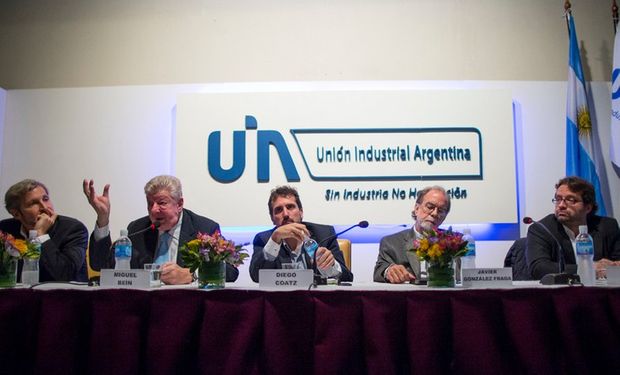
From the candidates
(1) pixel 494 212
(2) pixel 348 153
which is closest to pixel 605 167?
(1) pixel 494 212

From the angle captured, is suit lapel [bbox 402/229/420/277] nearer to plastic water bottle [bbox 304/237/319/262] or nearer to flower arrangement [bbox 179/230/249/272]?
plastic water bottle [bbox 304/237/319/262]

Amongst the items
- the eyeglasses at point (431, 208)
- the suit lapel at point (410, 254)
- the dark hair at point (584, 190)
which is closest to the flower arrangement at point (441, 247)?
the suit lapel at point (410, 254)

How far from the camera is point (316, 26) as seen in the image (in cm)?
431

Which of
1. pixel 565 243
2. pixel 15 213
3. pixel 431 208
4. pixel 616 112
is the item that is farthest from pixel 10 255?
pixel 616 112

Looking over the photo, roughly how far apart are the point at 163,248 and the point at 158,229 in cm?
12

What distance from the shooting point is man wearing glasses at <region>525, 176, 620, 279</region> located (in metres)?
3.04

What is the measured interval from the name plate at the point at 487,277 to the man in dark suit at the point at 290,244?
0.65m

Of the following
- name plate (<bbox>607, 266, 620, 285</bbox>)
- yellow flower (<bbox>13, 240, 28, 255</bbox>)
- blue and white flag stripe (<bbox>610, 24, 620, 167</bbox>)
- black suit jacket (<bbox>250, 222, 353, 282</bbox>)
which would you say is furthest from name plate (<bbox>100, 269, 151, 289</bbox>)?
blue and white flag stripe (<bbox>610, 24, 620, 167</bbox>)

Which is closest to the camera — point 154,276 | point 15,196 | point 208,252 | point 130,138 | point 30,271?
point 208,252

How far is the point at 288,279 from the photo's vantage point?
2.10 m

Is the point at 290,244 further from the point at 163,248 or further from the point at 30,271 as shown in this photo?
the point at 30,271

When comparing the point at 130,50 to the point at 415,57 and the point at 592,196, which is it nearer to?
the point at 415,57

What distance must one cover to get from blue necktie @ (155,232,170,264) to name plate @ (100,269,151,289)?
0.93 metres

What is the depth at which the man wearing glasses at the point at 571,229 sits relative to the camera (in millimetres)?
3035
